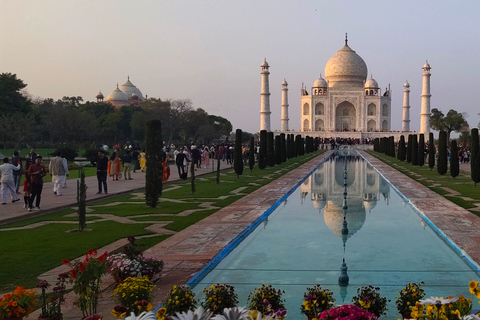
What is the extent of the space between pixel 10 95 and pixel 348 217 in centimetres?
2504

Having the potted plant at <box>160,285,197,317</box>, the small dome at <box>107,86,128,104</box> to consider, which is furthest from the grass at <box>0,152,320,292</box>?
the small dome at <box>107,86,128,104</box>

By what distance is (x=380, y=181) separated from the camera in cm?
1373

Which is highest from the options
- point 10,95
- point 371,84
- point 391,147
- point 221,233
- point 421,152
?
point 371,84

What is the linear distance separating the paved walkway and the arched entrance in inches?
1774

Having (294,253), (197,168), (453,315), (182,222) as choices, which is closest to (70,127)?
(197,168)

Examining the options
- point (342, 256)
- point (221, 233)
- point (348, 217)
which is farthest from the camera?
point (348, 217)

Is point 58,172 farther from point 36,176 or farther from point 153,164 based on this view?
point 153,164

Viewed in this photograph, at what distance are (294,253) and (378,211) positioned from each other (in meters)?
3.42

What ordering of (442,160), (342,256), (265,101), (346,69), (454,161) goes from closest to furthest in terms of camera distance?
(342,256), (454,161), (442,160), (265,101), (346,69)

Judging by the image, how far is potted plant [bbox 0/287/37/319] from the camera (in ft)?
9.91

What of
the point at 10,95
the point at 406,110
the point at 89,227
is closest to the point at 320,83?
the point at 406,110

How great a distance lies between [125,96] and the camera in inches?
2475

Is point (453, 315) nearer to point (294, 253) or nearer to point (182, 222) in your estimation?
point (294, 253)

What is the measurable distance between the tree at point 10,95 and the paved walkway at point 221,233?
1948 cm
